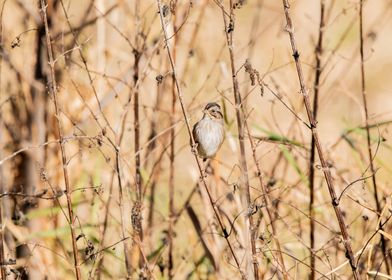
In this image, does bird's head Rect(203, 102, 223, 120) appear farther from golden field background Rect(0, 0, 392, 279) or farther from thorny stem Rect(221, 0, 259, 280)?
thorny stem Rect(221, 0, 259, 280)

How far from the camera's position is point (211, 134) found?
3.07 m

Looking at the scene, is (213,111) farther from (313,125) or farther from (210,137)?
(313,125)

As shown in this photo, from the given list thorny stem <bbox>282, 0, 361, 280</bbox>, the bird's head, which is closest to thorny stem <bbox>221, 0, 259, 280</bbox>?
thorny stem <bbox>282, 0, 361, 280</bbox>

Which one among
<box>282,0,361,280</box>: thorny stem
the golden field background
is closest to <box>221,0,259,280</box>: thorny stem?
<box>282,0,361,280</box>: thorny stem

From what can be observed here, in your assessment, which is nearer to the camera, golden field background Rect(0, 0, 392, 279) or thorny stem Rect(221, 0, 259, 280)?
thorny stem Rect(221, 0, 259, 280)

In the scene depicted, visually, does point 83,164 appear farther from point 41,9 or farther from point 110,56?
point 41,9

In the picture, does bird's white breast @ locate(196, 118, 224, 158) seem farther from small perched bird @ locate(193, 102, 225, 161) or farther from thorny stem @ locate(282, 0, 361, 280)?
thorny stem @ locate(282, 0, 361, 280)

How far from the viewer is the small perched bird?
302 cm

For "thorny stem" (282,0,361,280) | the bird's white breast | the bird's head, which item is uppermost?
the bird's head

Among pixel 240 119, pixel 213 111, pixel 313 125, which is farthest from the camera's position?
pixel 213 111

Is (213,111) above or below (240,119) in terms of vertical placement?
above

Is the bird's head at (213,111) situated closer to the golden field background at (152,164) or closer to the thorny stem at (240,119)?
the golden field background at (152,164)

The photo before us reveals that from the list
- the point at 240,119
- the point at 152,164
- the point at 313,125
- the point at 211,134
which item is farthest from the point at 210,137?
the point at 313,125

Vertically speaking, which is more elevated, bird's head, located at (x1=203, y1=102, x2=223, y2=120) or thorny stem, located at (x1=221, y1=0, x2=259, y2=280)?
bird's head, located at (x1=203, y1=102, x2=223, y2=120)
